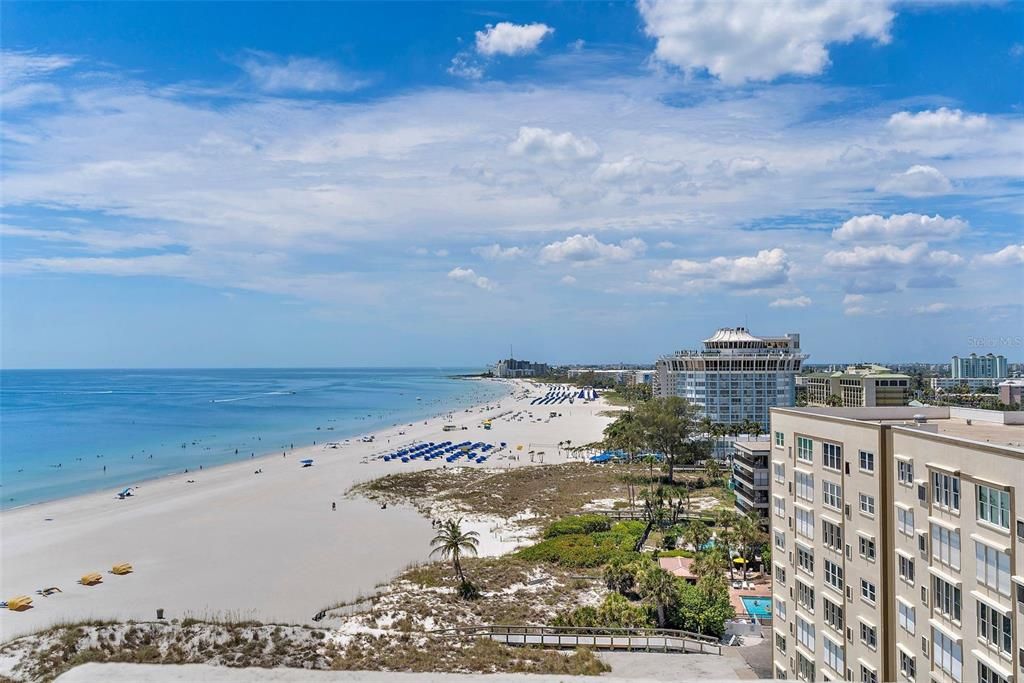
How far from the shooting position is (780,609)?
18.6 meters

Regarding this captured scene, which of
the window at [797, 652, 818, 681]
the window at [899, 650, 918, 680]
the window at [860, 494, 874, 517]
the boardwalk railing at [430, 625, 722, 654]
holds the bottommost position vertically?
the boardwalk railing at [430, 625, 722, 654]

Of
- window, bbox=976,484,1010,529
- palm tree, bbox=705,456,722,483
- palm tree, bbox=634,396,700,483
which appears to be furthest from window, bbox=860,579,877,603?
palm tree, bbox=705,456,722,483

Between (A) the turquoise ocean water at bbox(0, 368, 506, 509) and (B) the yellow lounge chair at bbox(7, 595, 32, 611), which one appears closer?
(B) the yellow lounge chair at bbox(7, 595, 32, 611)

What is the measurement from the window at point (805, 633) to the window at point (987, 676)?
5532mm

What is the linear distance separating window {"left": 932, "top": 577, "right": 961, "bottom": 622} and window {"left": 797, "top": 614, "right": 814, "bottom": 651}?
4.70 meters

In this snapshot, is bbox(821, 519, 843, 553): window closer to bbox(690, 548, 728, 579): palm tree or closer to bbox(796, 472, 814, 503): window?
bbox(796, 472, 814, 503): window

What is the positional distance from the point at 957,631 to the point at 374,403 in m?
166

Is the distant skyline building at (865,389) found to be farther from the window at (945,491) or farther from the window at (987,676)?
the window at (987,676)

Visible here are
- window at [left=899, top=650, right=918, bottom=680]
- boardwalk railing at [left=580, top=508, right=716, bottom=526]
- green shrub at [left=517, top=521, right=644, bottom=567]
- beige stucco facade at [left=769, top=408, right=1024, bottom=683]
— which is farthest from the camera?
boardwalk railing at [left=580, top=508, right=716, bottom=526]

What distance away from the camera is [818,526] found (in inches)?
661

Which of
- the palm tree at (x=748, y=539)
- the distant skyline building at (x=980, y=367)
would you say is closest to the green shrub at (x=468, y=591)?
the palm tree at (x=748, y=539)

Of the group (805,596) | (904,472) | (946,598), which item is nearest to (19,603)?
(805,596)

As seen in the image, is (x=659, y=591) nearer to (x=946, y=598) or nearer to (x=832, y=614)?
(x=832, y=614)

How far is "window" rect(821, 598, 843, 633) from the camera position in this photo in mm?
15750
